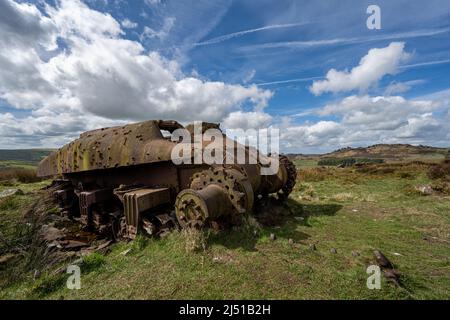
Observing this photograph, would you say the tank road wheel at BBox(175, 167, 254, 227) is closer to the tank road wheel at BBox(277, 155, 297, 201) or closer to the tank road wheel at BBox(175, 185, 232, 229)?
the tank road wheel at BBox(175, 185, 232, 229)

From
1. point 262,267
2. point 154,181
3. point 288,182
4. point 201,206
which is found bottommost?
point 262,267

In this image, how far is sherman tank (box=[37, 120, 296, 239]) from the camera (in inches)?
203

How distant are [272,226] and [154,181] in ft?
10.9

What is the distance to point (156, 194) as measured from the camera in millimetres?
6078

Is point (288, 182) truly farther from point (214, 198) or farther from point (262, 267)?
point (262, 267)

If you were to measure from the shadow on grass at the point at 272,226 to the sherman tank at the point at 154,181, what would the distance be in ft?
1.00

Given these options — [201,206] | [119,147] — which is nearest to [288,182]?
[201,206]

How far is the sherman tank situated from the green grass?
0.56 m

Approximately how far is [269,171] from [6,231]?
8034mm

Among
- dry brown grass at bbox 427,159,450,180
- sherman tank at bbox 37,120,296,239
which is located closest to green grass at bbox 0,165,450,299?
sherman tank at bbox 37,120,296,239

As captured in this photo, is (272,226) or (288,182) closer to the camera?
(272,226)

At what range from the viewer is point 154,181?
22.7 feet
